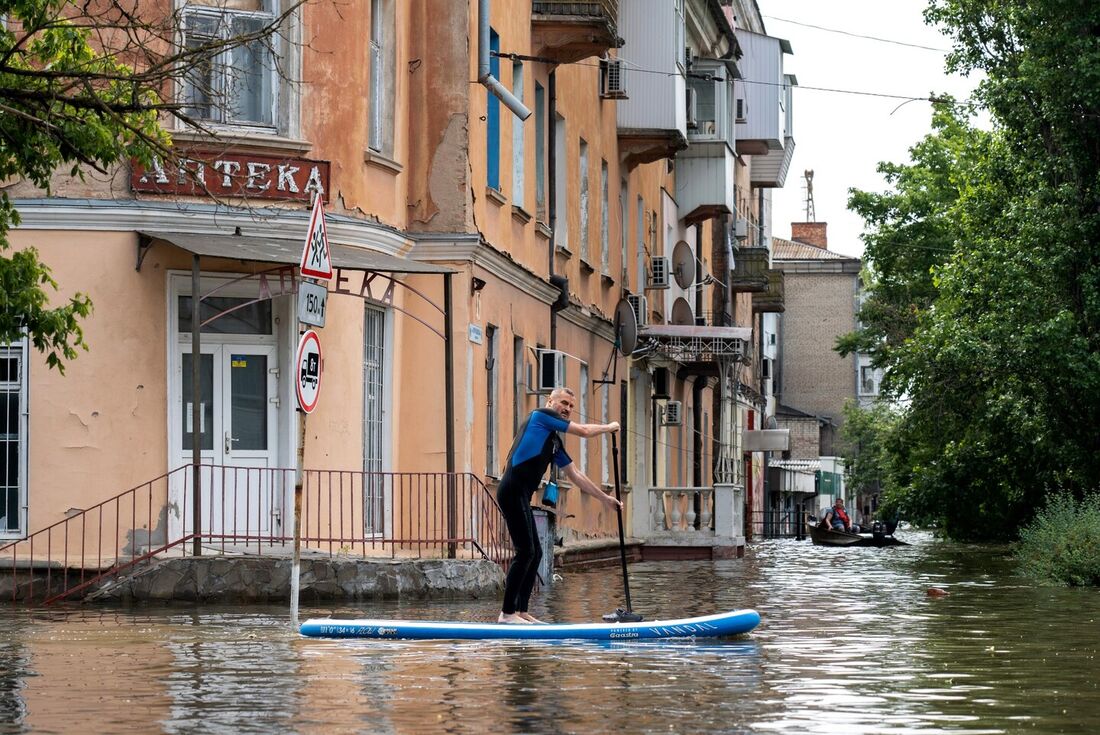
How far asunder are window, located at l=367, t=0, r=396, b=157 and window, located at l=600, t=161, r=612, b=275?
1211cm

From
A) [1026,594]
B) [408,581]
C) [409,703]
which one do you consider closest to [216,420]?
[408,581]

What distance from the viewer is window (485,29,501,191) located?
25.2 metres

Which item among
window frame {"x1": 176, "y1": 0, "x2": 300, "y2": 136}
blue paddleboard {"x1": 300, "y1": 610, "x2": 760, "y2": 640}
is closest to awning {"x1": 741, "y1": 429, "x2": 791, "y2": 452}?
window frame {"x1": 176, "y1": 0, "x2": 300, "y2": 136}

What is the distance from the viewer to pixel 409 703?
32.1ft

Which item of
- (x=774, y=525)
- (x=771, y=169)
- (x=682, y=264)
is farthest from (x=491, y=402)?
(x=774, y=525)

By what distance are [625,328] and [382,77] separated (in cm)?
1230

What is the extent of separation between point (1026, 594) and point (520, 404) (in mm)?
8124

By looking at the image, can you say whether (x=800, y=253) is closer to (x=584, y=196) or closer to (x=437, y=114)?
(x=584, y=196)

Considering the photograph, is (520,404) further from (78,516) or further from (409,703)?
(409,703)

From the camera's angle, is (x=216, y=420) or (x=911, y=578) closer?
(x=216, y=420)

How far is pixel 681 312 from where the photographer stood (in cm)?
4069

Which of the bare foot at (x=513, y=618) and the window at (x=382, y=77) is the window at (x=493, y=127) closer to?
the window at (x=382, y=77)

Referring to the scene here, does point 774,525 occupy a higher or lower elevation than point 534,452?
lower

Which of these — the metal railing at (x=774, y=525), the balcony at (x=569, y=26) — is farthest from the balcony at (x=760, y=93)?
the balcony at (x=569, y=26)
